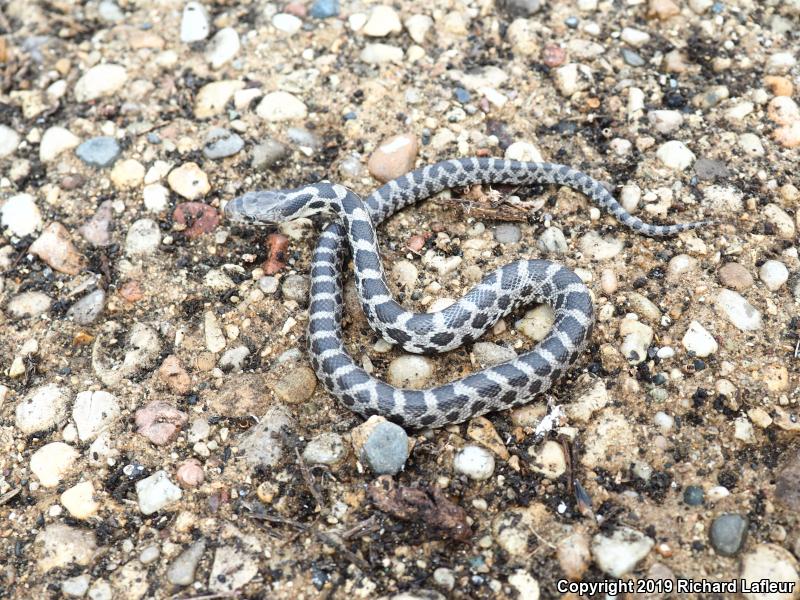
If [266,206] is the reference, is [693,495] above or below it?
below

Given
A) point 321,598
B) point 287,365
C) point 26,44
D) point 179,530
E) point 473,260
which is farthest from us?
point 26,44

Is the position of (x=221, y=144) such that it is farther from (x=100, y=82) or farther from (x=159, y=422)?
(x=159, y=422)

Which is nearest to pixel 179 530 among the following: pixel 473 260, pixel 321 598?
Answer: pixel 321 598

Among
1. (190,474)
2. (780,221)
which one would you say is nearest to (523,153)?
(780,221)

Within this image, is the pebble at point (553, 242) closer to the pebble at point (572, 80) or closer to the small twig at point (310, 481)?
the pebble at point (572, 80)

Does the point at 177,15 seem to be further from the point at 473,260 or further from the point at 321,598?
the point at 321,598

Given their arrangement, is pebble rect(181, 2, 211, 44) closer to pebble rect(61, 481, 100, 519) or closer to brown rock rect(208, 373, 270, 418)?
brown rock rect(208, 373, 270, 418)

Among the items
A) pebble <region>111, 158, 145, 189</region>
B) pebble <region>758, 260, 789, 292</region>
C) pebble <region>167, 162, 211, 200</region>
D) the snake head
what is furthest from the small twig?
pebble <region>758, 260, 789, 292</region>
